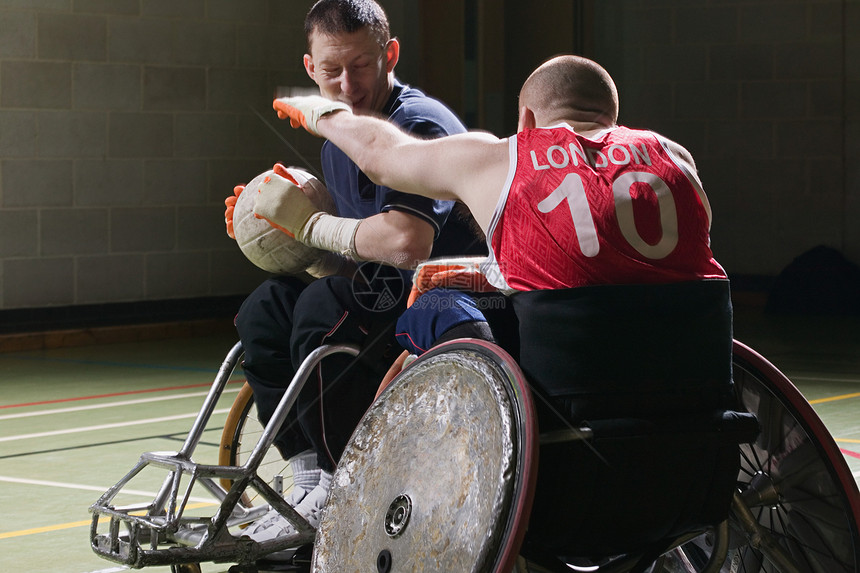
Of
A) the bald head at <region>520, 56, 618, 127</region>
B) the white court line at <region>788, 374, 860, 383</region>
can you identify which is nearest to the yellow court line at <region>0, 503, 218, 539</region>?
the bald head at <region>520, 56, 618, 127</region>

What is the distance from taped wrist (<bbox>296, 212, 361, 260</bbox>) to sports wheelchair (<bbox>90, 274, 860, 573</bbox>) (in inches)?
10.1

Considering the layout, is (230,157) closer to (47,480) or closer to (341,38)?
(47,480)

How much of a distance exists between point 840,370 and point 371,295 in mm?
4757

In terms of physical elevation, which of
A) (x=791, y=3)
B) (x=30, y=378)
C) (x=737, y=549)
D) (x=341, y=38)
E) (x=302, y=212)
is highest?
(x=791, y=3)

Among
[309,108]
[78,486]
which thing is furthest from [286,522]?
[78,486]

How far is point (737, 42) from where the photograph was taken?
1067 cm

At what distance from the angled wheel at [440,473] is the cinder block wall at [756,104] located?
28.8 ft

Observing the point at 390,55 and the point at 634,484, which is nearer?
the point at 634,484

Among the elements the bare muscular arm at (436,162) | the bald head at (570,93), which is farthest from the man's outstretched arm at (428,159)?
the bald head at (570,93)

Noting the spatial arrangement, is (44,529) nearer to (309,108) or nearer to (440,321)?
(309,108)

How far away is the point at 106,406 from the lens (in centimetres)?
635

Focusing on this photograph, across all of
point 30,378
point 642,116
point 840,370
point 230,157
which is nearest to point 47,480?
point 30,378

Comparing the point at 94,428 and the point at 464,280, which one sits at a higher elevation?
the point at 464,280

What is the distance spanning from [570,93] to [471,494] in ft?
2.65
